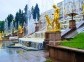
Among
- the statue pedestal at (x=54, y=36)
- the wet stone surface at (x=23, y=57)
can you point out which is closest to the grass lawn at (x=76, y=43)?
the wet stone surface at (x=23, y=57)

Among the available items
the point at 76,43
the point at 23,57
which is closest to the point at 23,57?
the point at 23,57

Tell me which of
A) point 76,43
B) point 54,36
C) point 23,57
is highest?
point 54,36

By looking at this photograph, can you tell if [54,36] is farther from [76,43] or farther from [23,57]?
[76,43]

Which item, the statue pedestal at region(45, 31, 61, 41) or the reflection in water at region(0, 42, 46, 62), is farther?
the statue pedestal at region(45, 31, 61, 41)

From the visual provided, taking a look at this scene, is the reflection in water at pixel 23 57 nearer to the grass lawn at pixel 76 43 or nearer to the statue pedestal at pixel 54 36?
the grass lawn at pixel 76 43

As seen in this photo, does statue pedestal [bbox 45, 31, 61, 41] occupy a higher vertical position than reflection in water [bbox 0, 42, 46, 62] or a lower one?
higher

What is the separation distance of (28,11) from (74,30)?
152ft

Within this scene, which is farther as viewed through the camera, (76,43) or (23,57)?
(23,57)

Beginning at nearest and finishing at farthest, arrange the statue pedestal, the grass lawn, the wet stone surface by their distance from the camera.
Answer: the grass lawn, the wet stone surface, the statue pedestal

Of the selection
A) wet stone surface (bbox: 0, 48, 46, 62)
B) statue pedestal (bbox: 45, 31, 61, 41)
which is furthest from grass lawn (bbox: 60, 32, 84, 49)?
statue pedestal (bbox: 45, 31, 61, 41)

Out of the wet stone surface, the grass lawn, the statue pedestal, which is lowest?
the wet stone surface

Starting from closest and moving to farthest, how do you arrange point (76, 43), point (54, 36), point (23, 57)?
point (76, 43), point (23, 57), point (54, 36)

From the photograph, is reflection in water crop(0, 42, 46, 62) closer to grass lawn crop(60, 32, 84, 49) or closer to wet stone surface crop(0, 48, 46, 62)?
wet stone surface crop(0, 48, 46, 62)

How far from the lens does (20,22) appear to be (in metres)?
76.5
